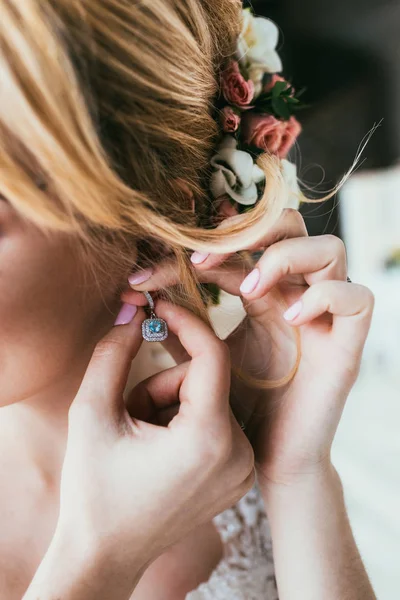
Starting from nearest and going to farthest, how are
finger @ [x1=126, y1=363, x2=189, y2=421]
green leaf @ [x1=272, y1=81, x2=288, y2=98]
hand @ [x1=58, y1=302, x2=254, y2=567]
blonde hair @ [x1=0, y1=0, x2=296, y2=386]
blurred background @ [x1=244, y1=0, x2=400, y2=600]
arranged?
blonde hair @ [x1=0, y1=0, x2=296, y2=386]
hand @ [x1=58, y1=302, x2=254, y2=567]
finger @ [x1=126, y1=363, x2=189, y2=421]
green leaf @ [x1=272, y1=81, x2=288, y2=98]
blurred background @ [x1=244, y1=0, x2=400, y2=600]

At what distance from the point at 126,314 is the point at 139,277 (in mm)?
64

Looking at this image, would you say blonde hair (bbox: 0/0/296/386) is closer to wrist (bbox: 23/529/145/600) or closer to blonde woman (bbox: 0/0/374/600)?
blonde woman (bbox: 0/0/374/600)

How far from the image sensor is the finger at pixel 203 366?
0.84 meters

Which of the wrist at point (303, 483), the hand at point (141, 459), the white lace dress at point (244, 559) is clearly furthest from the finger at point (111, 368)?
the white lace dress at point (244, 559)

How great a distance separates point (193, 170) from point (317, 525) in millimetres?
614

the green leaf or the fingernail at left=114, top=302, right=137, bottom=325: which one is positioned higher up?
the green leaf

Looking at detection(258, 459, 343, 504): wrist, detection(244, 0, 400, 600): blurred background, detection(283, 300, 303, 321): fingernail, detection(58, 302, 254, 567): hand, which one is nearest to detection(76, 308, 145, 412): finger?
detection(58, 302, 254, 567): hand

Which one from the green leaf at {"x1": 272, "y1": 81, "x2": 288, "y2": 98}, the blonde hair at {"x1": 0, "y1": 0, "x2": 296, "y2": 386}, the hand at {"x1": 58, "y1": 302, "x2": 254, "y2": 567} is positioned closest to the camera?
the blonde hair at {"x1": 0, "y1": 0, "x2": 296, "y2": 386}

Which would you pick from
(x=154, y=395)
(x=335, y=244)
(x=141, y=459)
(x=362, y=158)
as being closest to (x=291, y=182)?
(x=335, y=244)

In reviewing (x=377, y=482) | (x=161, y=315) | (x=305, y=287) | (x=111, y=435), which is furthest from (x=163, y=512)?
(x=377, y=482)

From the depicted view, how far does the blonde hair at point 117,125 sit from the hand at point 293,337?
0.05 metres

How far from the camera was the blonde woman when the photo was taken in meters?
0.71

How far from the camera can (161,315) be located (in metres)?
0.91

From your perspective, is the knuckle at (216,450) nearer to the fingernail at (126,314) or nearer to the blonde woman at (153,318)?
the blonde woman at (153,318)
